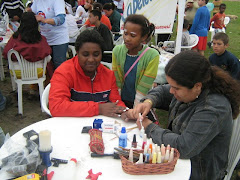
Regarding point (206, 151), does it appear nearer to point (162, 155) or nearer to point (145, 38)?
point (162, 155)

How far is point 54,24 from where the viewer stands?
357 centimetres

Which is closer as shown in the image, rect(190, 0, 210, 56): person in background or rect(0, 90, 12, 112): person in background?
rect(0, 90, 12, 112): person in background

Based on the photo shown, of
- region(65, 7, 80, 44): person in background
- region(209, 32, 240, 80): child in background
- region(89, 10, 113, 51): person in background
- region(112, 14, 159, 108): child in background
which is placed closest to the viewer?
region(112, 14, 159, 108): child in background

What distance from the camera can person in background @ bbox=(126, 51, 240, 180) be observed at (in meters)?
1.46

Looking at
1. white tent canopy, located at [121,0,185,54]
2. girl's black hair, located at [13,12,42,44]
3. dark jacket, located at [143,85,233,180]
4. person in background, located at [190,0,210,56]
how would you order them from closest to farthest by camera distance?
dark jacket, located at [143,85,233,180] < girl's black hair, located at [13,12,42,44] < white tent canopy, located at [121,0,185,54] < person in background, located at [190,0,210,56]

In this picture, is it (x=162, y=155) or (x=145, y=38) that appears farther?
(x=145, y=38)

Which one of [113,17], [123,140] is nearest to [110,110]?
[123,140]

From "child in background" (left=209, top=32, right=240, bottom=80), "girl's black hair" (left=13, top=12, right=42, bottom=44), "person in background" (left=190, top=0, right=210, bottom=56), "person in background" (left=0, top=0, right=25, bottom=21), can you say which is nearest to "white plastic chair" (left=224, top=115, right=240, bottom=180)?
"child in background" (left=209, top=32, right=240, bottom=80)

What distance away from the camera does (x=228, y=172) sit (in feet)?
6.52

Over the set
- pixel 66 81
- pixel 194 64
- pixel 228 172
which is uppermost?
pixel 194 64

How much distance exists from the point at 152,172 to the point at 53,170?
55cm

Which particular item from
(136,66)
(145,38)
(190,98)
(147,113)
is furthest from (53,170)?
(145,38)

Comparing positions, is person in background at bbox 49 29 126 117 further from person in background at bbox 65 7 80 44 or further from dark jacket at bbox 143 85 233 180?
person in background at bbox 65 7 80 44

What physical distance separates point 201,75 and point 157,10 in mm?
2838
